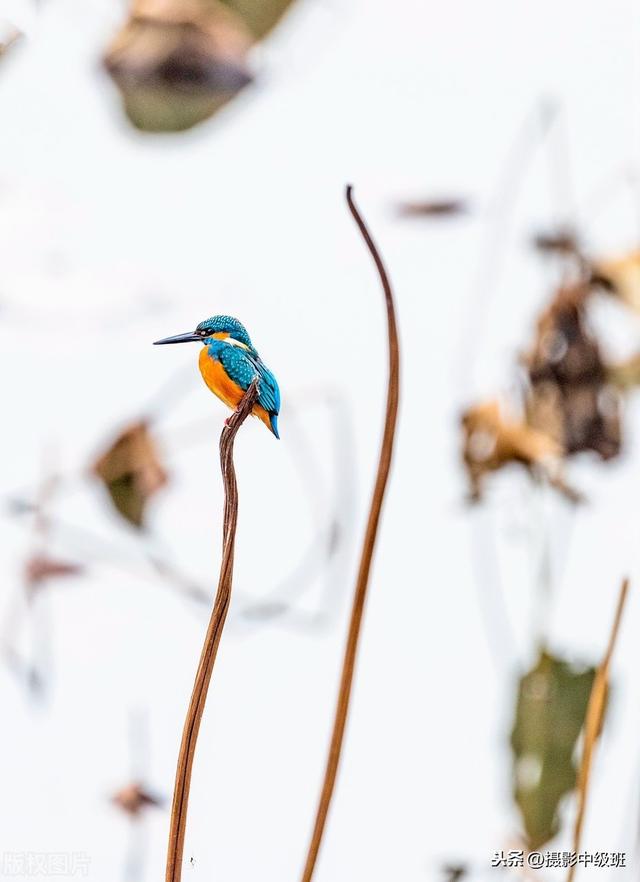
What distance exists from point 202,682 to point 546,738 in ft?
1.17

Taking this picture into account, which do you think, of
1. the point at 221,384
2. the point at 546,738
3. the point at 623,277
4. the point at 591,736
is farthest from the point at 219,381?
the point at 623,277

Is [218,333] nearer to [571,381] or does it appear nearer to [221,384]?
[221,384]

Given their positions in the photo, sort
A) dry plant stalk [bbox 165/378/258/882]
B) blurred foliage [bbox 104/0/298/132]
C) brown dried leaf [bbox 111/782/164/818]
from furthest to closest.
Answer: blurred foliage [bbox 104/0/298/132] → brown dried leaf [bbox 111/782/164/818] → dry plant stalk [bbox 165/378/258/882]

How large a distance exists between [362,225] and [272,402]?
0.07m

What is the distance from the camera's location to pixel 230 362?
0.67 ft

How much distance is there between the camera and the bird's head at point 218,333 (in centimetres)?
21

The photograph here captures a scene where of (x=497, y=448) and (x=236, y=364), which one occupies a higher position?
(x=497, y=448)

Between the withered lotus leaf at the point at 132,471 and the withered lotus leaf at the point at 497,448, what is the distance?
0.54 feet

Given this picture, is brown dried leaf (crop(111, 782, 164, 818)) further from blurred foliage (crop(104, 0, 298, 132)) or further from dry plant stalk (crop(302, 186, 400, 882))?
blurred foliage (crop(104, 0, 298, 132))

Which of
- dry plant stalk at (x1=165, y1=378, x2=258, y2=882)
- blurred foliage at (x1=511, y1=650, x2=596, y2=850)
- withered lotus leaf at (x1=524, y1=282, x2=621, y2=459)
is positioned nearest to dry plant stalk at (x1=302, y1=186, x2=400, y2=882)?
dry plant stalk at (x1=165, y1=378, x2=258, y2=882)

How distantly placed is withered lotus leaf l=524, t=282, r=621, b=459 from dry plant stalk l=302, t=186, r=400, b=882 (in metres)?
0.46

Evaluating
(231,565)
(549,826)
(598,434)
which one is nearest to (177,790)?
(231,565)

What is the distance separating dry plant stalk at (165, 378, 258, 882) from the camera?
14cm

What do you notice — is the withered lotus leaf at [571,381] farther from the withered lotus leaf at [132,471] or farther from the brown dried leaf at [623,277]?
the withered lotus leaf at [132,471]
